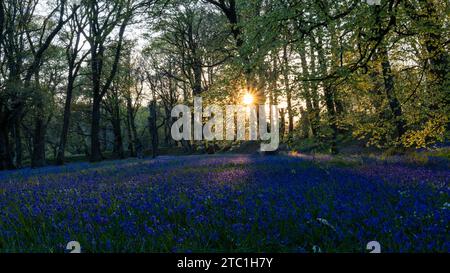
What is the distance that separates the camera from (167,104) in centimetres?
6356

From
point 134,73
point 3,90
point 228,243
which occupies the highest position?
point 134,73

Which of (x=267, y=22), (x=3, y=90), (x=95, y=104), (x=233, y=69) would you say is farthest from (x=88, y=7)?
(x=267, y=22)

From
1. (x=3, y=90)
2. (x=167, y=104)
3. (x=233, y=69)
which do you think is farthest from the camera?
(x=167, y=104)

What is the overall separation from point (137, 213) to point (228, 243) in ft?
6.45

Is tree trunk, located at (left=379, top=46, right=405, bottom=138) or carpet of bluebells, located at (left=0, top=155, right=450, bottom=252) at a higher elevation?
tree trunk, located at (left=379, top=46, right=405, bottom=138)

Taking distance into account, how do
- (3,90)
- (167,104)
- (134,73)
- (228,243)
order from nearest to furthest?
(228,243), (3,90), (134,73), (167,104)

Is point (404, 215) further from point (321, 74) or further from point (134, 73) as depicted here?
point (134, 73)
